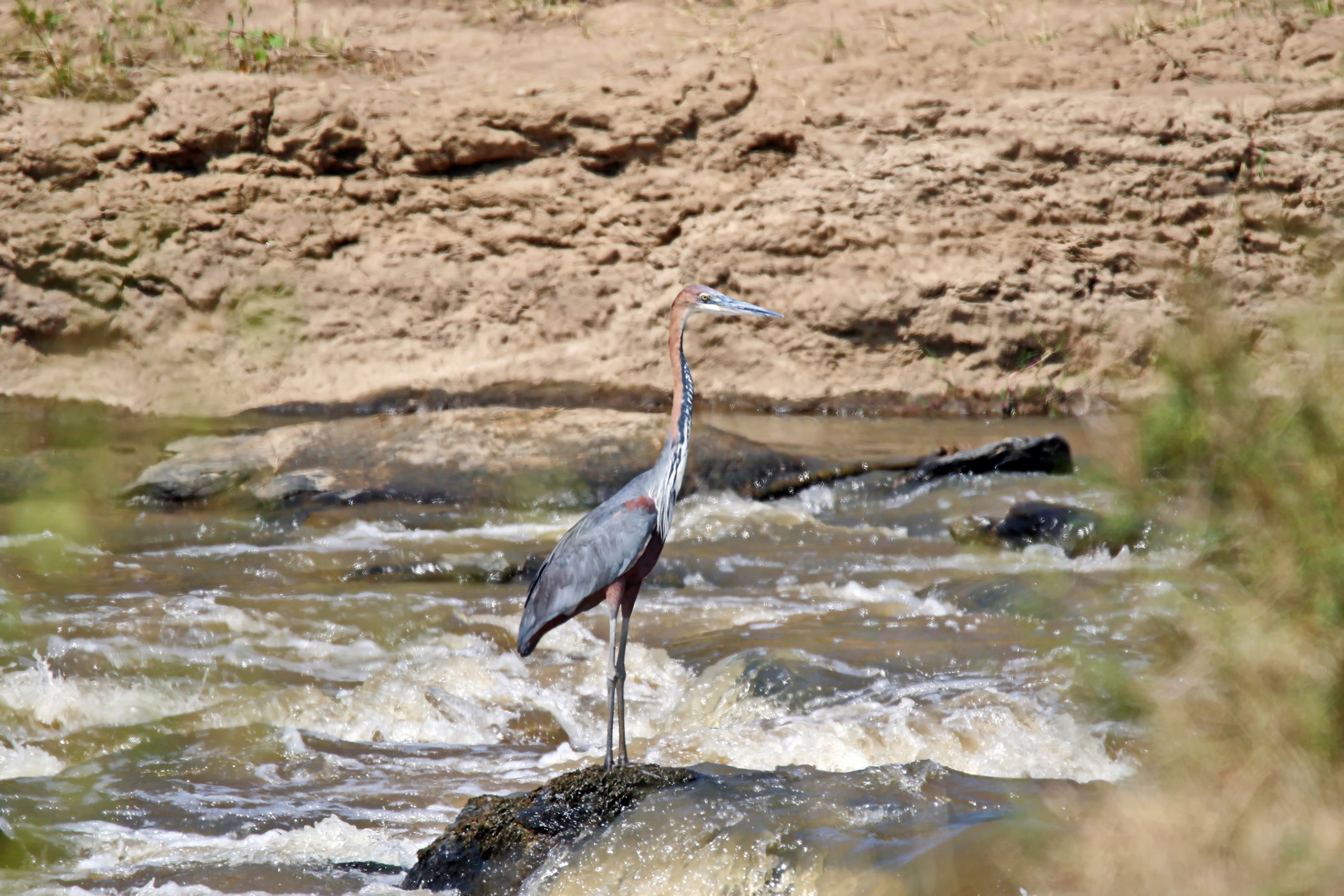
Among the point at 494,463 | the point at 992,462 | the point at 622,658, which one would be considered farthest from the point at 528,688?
the point at 992,462

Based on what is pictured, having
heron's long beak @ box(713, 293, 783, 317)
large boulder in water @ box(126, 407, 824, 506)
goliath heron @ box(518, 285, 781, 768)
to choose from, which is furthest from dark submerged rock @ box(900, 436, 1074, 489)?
goliath heron @ box(518, 285, 781, 768)

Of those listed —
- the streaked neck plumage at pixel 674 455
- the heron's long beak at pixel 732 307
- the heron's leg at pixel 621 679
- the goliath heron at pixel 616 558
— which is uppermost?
the heron's long beak at pixel 732 307

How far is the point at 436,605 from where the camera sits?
23.1ft

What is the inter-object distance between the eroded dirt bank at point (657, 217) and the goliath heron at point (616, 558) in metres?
7.23

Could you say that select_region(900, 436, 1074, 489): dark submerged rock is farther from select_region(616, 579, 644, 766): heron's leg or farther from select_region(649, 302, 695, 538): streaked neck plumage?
select_region(616, 579, 644, 766): heron's leg

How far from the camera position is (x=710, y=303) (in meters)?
5.75

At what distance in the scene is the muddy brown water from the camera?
3568 millimetres

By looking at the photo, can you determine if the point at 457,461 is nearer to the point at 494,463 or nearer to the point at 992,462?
the point at 494,463

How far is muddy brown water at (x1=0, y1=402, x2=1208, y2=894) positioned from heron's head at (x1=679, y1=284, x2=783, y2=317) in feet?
4.77

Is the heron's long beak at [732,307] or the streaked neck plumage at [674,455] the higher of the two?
the heron's long beak at [732,307]

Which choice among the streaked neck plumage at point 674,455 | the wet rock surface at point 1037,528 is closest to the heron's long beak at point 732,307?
the streaked neck plumage at point 674,455

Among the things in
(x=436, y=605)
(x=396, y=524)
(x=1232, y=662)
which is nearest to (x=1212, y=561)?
(x=1232, y=662)

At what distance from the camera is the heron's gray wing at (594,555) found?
476cm

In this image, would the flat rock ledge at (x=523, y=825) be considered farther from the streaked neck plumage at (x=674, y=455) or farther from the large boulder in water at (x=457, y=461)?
the large boulder in water at (x=457, y=461)
